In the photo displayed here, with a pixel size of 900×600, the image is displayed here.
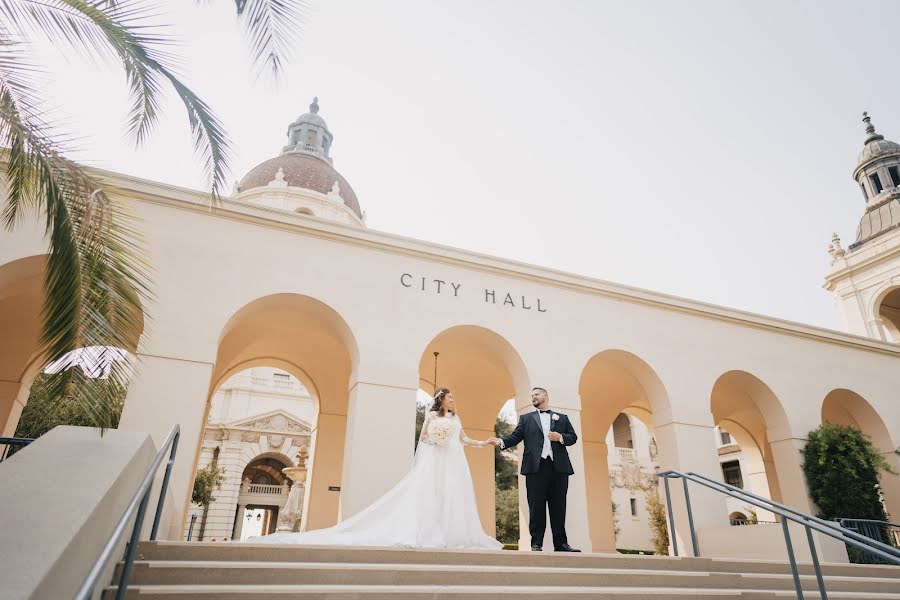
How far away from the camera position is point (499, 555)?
18.1ft

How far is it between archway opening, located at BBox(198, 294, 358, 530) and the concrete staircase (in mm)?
4973

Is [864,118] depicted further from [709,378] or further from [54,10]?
[54,10]

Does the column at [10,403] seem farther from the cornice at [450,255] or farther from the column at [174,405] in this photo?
the cornice at [450,255]

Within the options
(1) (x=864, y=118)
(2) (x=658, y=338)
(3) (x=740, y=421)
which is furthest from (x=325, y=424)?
(1) (x=864, y=118)

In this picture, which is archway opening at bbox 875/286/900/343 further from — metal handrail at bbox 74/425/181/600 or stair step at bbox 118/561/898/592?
metal handrail at bbox 74/425/181/600

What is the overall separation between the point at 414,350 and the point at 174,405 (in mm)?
A: 3634

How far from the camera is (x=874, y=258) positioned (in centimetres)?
2016

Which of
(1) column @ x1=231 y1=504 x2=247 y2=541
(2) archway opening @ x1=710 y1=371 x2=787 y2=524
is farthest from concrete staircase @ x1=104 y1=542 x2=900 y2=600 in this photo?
(1) column @ x1=231 y1=504 x2=247 y2=541

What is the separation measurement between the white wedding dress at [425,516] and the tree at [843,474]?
25.5 feet

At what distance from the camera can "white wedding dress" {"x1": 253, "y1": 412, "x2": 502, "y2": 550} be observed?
243 inches

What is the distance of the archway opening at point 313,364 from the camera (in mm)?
10773

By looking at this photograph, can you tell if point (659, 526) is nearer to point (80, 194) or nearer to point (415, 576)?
point (415, 576)

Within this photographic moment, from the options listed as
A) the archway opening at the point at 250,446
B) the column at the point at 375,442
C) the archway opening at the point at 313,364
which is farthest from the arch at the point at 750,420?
the archway opening at the point at 250,446

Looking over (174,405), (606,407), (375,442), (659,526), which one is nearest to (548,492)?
(375,442)
